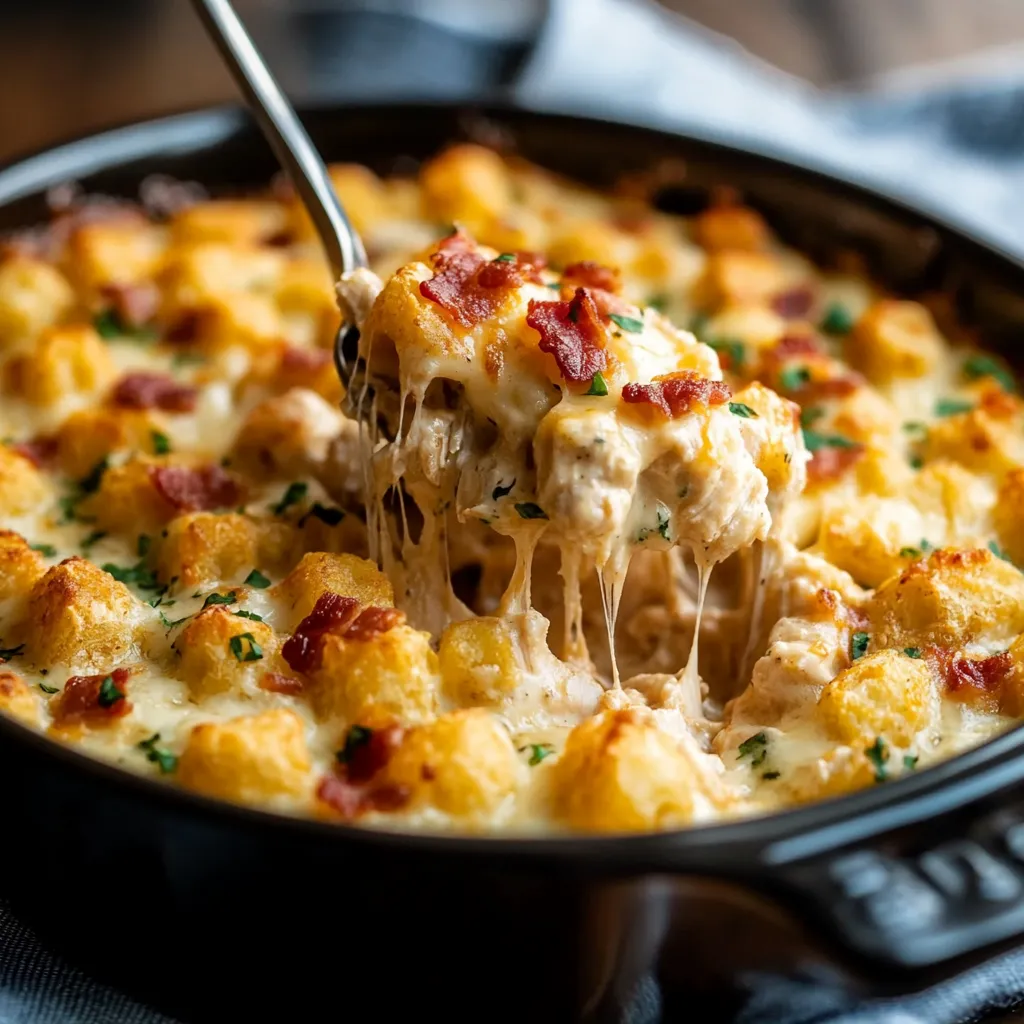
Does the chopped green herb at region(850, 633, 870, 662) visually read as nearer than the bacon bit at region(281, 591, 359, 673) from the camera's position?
No

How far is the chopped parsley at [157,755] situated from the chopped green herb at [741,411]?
51.5 inches

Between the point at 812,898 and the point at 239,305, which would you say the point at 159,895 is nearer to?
the point at 812,898

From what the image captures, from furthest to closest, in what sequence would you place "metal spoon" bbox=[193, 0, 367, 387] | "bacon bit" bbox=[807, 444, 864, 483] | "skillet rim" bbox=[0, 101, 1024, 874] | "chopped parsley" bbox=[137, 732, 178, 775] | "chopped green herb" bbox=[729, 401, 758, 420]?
"metal spoon" bbox=[193, 0, 367, 387] < "bacon bit" bbox=[807, 444, 864, 483] < "chopped green herb" bbox=[729, 401, 758, 420] < "chopped parsley" bbox=[137, 732, 178, 775] < "skillet rim" bbox=[0, 101, 1024, 874]

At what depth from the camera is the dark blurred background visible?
633 cm

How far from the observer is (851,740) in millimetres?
2959

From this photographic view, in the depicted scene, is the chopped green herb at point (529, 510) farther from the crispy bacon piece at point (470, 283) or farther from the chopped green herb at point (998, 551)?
→ the chopped green herb at point (998, 551)

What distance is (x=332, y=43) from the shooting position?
6547 mm

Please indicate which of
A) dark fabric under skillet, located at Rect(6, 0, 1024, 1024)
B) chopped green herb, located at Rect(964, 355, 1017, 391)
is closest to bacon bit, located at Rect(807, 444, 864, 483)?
chopped green herb, located at Rect(964, 355, 1017, 391)

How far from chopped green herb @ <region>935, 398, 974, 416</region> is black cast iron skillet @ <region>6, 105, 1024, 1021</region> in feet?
5.62

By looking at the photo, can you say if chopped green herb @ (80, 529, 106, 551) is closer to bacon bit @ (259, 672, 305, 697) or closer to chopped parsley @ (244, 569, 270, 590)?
chopped parsley @ (244, 569, 270, 590)

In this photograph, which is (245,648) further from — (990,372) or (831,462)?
(990,372)

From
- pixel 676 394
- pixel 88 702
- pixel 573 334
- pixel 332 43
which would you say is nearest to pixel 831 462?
pixel 676 394

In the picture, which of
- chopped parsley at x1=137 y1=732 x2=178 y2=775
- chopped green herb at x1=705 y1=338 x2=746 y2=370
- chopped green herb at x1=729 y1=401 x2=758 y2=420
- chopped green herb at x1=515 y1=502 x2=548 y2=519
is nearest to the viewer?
chopped parsley at x1=137 y1=732 x2=178 y2=775

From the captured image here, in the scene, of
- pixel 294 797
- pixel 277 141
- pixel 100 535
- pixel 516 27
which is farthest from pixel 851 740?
pixel 516 27
